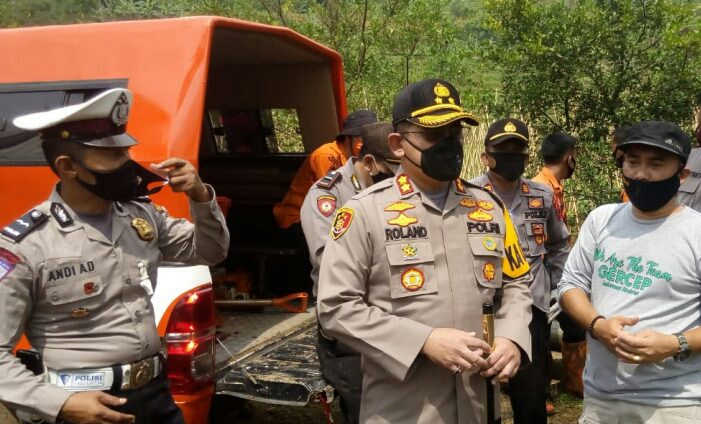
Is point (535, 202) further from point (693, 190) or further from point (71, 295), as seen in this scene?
point (71, 295)

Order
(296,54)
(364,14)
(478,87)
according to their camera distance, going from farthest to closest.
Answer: (478,87) < (364,14) < (296,54)

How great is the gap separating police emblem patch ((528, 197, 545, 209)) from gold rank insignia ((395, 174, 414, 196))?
5.80 ft

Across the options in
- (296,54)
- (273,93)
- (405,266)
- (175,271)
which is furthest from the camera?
(273,93)

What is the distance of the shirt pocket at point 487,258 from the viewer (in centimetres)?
242

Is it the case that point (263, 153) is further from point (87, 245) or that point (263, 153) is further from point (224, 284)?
point (87, 245)

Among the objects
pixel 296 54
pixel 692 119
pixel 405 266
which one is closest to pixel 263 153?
pixel 296 54

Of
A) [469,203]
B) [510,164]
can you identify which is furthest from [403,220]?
[510,164]

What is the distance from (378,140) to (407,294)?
55.6 inches

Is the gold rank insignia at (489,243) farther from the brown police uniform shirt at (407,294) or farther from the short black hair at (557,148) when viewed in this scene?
the short black hair at (557,148)

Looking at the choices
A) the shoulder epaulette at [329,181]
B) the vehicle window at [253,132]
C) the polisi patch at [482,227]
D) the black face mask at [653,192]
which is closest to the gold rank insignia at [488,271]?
the polisi patch at [482,227]

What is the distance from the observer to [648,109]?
7.32 meters

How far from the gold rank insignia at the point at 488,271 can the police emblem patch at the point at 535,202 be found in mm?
1704

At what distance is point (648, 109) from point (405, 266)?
5903mm

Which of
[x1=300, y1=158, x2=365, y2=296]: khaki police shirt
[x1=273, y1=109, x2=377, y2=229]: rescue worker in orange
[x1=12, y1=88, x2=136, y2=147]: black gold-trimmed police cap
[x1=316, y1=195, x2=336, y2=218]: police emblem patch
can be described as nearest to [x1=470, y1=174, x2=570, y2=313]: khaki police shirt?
[x1=300, y1=158, x2=365, y2=296]: khaki police shirt
